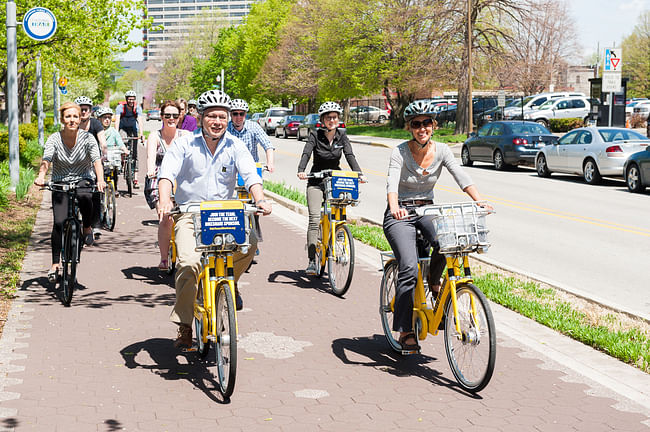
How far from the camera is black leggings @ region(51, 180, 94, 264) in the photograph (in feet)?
26.6

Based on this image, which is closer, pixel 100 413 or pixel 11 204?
pixel 100 413

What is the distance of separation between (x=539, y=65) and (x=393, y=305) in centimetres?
4271

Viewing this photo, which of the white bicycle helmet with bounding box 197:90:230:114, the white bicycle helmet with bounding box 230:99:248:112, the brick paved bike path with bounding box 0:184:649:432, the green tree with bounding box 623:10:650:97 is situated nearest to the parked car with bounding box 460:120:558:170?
the white bicycle helmet with bounding box 230:99:248:112

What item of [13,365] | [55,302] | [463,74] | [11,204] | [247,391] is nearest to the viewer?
[247,391]

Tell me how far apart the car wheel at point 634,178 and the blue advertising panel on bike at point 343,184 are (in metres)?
12.6

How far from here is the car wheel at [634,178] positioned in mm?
19188

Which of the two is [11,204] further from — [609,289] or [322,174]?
[609,289]

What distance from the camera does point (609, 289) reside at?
8.83m

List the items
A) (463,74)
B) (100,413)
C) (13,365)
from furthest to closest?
1. (463,74)
2. (13,365)
3. (100,413)

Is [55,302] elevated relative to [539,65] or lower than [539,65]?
lower

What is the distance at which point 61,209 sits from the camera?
26.6ft

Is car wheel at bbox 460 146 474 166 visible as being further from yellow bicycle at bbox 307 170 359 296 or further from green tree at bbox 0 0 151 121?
yellow bicycle at bbox 307 170 359 296

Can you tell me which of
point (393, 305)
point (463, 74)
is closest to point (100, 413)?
point (393, 305)

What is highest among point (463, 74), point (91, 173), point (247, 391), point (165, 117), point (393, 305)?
point (463, 74)
